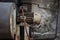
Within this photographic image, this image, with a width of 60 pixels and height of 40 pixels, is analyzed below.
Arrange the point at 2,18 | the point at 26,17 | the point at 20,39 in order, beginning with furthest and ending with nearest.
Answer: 1. the point at 20,39
2. the point at 26,17
3. the point at 2,18

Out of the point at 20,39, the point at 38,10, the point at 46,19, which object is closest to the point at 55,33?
the point at 46,19

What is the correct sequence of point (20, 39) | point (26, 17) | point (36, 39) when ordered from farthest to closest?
1. point (36, 39)
2. point (20, 39)
3. point (26, 17)

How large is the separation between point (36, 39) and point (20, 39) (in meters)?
1.15

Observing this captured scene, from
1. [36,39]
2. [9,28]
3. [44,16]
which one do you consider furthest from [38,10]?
[9,28]

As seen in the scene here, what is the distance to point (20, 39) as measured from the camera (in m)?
1.84

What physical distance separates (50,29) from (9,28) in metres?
1.84

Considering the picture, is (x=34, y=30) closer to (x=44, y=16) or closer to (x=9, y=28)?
(x=44, y=16)

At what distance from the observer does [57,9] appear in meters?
3.02

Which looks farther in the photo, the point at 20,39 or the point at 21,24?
the point at 20,39

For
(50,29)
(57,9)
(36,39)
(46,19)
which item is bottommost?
(36,39)

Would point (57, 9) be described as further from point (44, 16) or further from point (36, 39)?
point (36, 39)

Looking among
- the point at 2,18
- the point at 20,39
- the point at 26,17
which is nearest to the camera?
the point at 2,18

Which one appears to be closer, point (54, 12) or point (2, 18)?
point (2, 18)

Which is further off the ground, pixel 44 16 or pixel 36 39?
pixel 44 16
